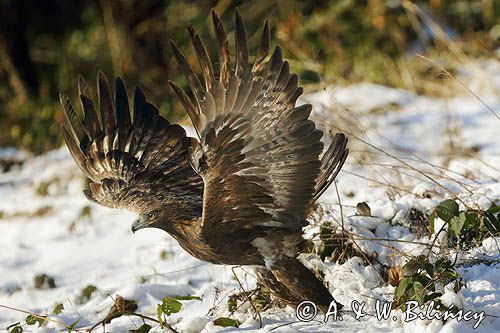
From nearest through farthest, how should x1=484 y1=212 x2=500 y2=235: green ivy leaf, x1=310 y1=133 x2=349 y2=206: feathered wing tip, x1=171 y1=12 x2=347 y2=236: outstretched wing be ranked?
x1=171 y1=12 x2=347 y2=236: outstretched wing, x1=484 y1=212 x2=500 y2=235: green ivy leaf, x1=310 y1=133 x2=349 y2=206: feathered wing tip

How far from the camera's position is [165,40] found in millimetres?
10836

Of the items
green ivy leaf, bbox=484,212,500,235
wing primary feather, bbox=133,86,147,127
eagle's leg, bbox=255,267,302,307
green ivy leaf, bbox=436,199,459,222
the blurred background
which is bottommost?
eagle's leg, bbox=255,267,302,307

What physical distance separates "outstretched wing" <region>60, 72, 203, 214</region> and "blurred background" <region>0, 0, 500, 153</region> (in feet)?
15.2

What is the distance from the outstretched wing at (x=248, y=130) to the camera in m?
3.21

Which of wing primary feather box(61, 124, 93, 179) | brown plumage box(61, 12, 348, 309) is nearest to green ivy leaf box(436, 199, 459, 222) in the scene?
brown plumage box(61, 12, 348, 309)

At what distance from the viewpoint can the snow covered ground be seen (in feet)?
11.8

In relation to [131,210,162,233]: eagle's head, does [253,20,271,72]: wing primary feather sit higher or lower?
higher

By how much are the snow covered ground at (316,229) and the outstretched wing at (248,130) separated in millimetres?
546

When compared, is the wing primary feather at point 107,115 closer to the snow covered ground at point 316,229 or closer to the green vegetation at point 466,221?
the snow covered ground at point 316,229

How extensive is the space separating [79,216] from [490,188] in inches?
137

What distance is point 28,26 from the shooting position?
1105 cm

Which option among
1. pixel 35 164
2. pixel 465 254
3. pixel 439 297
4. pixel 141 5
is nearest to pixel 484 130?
pixel 465 254

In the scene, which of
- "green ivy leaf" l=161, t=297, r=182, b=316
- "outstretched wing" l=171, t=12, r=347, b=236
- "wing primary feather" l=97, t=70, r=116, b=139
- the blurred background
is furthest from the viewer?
the blurred background

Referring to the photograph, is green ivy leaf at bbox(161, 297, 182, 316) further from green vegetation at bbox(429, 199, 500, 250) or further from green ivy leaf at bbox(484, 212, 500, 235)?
green ivy leaf at bbox(484, 212, 500, 235)
